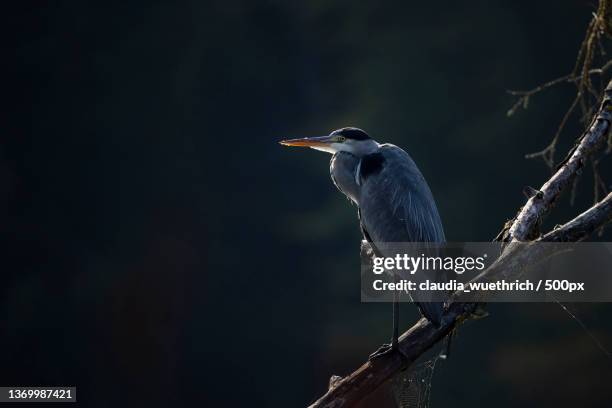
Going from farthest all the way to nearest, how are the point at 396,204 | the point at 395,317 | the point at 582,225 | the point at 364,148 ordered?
the point at 364,148
the point at 396,204
the point at 395,317
the point at 582,225

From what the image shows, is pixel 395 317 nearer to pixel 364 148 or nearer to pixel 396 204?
pixel 396 204

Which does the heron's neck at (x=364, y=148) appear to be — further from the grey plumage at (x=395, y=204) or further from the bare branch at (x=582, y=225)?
the bare branch at (x=582, y=225)

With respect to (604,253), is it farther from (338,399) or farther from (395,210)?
(338,399)

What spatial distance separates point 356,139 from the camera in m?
2.01

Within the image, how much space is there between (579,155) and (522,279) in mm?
300

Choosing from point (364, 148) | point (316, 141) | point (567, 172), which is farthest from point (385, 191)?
point (567, 172)

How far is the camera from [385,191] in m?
1.87

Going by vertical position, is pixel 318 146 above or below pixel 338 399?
above

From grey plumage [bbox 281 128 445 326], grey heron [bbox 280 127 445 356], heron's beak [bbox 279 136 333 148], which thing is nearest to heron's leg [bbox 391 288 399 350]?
grey heron [bbox 280 127 445 356]

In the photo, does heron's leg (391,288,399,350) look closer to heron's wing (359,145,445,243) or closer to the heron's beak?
heron's wing (359,145,445,243)

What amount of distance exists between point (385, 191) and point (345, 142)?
0.24 meters

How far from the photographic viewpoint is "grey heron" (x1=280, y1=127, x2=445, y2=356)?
1.83m

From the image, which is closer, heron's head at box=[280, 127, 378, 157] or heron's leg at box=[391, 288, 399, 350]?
heron's leg at box=[391, 288, 399, 350]

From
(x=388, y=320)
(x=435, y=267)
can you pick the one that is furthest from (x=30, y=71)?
(x=435, y=267)
